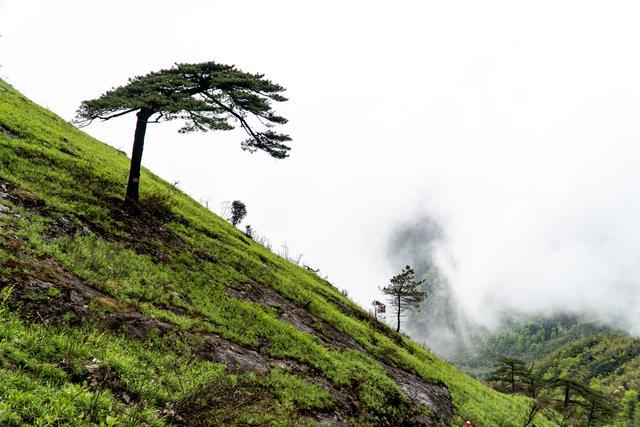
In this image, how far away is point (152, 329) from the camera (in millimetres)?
13109

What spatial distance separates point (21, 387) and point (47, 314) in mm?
3785

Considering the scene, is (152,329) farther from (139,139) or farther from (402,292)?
(402,292)

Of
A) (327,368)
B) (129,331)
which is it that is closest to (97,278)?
(129,331)

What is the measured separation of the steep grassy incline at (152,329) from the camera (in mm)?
9070

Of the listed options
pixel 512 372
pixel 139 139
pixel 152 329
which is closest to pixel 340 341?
pixel 152 329

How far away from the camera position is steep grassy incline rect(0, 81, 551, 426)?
29.8ft

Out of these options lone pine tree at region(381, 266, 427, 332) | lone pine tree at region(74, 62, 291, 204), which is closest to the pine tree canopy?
lone pine tree at region(74, 62, 291, 204)

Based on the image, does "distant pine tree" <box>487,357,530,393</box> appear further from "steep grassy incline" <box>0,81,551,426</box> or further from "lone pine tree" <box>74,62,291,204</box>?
"lone pine tree" <box>74,62,291,204</box>

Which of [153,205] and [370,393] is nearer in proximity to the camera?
[370,393]

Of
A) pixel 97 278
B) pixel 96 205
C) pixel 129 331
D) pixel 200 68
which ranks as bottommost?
pixel 129 331

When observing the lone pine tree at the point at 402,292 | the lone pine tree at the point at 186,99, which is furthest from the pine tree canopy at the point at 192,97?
the lone pine tree at the point at 402,292

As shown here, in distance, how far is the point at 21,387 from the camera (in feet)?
24.6

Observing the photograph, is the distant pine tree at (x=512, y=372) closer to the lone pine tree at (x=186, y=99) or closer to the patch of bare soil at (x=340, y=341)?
the patch of bare soil at (x=340, y=341)

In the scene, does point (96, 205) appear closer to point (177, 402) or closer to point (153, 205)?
point (153, 205)
